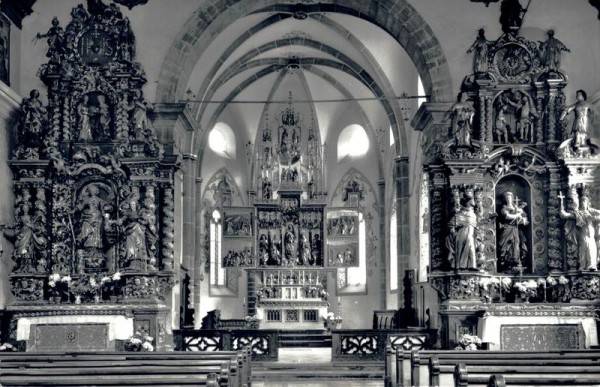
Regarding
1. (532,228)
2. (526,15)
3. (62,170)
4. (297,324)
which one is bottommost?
(297,324)

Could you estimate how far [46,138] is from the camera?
1862 cm

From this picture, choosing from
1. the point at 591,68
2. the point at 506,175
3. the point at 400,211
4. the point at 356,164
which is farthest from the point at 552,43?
the point at 356,164

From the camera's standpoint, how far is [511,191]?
60.8 feet

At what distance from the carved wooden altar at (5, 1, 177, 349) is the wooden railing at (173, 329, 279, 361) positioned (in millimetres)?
897

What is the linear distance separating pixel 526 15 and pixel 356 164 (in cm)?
1602

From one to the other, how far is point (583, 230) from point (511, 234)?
4.76ft

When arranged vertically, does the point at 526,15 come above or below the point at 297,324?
above

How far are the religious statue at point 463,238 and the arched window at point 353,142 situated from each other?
1662 centimetres

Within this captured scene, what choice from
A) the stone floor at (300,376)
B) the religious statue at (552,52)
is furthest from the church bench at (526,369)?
the religious statue at (552,52)

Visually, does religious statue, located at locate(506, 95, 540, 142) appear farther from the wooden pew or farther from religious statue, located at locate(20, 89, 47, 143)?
religious statue, located at locate(20, 89, 47, 143)

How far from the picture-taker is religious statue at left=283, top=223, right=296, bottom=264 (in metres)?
29.0

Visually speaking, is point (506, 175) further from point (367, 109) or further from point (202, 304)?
point (202, 304)

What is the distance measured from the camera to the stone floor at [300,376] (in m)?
16.3

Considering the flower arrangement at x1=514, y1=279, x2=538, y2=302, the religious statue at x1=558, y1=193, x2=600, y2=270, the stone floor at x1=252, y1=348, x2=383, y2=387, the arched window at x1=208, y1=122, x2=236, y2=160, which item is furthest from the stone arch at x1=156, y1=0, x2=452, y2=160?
the arched window at x1=208, y1=122, x2=236, y2=160
